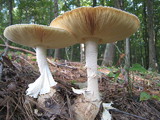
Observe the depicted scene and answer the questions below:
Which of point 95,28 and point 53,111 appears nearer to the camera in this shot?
point 53,111

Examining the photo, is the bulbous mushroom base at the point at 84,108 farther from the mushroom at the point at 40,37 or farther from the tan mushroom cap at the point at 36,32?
the tan mushroom cap at the point at 36,32

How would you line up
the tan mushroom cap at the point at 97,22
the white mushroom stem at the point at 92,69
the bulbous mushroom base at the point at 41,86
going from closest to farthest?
the tan mushroom cap at the point at 97,22 → the bulbous mushroom base at the point at 41,86 → the white mushroom stem at the point at 92,69

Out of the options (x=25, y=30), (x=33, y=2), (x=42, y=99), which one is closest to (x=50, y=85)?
(x=42, y=99)

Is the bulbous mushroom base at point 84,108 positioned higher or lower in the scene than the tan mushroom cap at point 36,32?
lower

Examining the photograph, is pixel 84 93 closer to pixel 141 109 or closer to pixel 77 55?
pixel 141 109

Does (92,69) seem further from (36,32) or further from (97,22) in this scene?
(36,32)

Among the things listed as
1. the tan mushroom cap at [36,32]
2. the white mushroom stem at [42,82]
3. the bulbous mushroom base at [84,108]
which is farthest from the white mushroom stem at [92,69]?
the white mushroom stem at [42,82]

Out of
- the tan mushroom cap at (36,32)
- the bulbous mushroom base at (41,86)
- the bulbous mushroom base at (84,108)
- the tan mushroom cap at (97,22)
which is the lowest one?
the bulbous mushroom base at (84,108)

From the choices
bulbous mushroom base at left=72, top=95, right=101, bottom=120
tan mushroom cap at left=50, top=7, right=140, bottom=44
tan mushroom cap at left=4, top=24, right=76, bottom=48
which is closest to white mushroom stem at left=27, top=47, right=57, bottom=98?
tan mushroom cap at left=4, top=24, right=76, bottom=48
